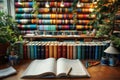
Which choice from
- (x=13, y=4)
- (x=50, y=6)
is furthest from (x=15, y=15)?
(x=50, y=6)

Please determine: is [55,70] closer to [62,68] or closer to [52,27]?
[62,68]

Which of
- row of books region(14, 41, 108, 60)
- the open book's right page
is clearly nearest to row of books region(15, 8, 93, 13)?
row of books region(14, 41, 108, 60)

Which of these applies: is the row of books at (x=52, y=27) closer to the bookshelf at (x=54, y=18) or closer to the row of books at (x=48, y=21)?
the bookshelf at (x=54, y=18)

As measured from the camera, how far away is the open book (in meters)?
1.50

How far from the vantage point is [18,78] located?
1.47 m

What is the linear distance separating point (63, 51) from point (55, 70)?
477mm

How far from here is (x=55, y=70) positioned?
5.24 feet

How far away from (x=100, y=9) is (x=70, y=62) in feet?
4.64

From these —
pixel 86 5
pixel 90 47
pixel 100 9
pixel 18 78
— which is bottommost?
pixel 18 78

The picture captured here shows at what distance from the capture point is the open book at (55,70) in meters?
1.50

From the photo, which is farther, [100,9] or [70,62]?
[100,9]

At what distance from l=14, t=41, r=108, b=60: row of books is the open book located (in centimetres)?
21

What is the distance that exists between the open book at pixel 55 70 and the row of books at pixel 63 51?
0.21 metres

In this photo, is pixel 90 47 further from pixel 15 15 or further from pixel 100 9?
pixel 15 15
